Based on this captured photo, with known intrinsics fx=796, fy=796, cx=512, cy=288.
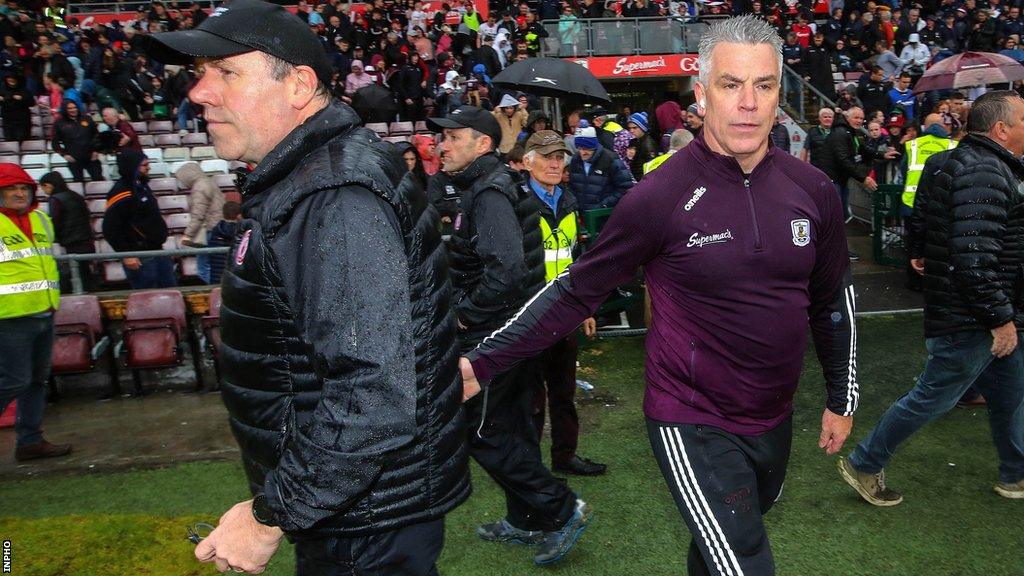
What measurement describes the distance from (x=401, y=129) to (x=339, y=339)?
14096 millimetres

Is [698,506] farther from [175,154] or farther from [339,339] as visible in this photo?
[175,154]

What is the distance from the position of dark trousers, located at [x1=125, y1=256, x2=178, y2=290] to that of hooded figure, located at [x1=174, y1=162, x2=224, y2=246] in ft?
4.98

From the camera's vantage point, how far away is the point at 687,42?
21.0 metres

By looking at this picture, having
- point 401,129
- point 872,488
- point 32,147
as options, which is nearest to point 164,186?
point 32,147

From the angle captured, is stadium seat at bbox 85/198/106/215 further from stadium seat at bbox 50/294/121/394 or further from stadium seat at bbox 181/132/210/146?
stadium seat at bbox 50/294/121/394

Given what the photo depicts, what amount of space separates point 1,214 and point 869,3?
877 inches

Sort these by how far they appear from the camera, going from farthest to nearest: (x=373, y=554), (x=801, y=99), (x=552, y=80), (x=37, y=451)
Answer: (x=801, y=99)
(x=552, y=80)
(x=37, y=451)
(x=373, y=554)

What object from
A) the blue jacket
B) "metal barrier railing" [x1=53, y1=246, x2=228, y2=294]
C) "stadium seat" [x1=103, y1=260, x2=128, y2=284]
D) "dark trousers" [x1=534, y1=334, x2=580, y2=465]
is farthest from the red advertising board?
"dark trousers" [x1=534, y1=334, x2=580, y2=465]

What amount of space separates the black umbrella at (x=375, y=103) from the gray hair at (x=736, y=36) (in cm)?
1251

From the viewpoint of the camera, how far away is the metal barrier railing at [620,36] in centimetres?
2000

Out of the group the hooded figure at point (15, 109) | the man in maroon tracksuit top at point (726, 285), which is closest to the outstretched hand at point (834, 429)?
the man in maroon tracksuit top at point (726, 285)

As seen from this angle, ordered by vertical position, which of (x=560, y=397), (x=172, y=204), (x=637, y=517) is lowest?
(x=637, y=517)

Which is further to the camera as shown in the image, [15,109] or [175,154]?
[15,109]

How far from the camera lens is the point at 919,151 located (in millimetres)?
9070
